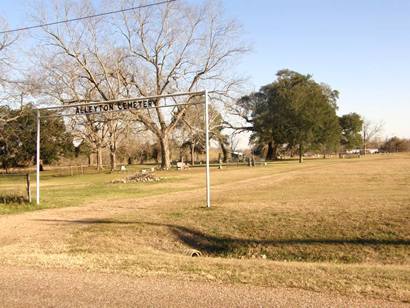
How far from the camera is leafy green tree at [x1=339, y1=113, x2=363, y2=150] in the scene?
89.8m

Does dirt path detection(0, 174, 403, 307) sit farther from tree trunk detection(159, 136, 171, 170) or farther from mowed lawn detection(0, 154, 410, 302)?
tree trunk detection(159, 136, 171, 170)

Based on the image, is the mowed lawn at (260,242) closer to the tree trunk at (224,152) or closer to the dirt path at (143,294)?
the dirt path at (143,294)

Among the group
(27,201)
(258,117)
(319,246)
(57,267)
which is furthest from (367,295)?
(258,117)

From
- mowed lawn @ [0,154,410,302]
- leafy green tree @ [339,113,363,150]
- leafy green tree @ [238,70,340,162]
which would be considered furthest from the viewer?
leafy green tree @ [339,113,363,150]

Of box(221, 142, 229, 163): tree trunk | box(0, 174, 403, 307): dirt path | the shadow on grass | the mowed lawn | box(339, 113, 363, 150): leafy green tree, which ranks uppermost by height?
box(339, 113, 363, 150): leafy green tree

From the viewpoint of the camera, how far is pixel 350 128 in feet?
296

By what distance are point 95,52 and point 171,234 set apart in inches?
1377

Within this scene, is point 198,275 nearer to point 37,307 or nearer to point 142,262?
point 142,262

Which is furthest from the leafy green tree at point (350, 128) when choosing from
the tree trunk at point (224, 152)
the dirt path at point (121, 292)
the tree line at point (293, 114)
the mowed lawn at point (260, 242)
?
the dirt path at point (121, 292)

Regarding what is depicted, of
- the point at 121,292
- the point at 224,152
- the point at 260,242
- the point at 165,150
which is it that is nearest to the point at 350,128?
the point at 224,152

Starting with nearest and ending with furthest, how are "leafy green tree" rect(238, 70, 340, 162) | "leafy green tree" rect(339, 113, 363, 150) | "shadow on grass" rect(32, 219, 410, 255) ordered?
"shadow on grass" rect(32, 219, 410, 255) < "leafy green tree" rect(238, 70, 340, 162) < "leafy green tree" rect(339, 113, 363, 150)

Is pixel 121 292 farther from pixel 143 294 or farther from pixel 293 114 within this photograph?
pixel 293 114

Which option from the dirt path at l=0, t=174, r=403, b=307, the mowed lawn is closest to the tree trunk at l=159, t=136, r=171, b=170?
the mowed lawn

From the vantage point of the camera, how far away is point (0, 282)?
682 centimetres
